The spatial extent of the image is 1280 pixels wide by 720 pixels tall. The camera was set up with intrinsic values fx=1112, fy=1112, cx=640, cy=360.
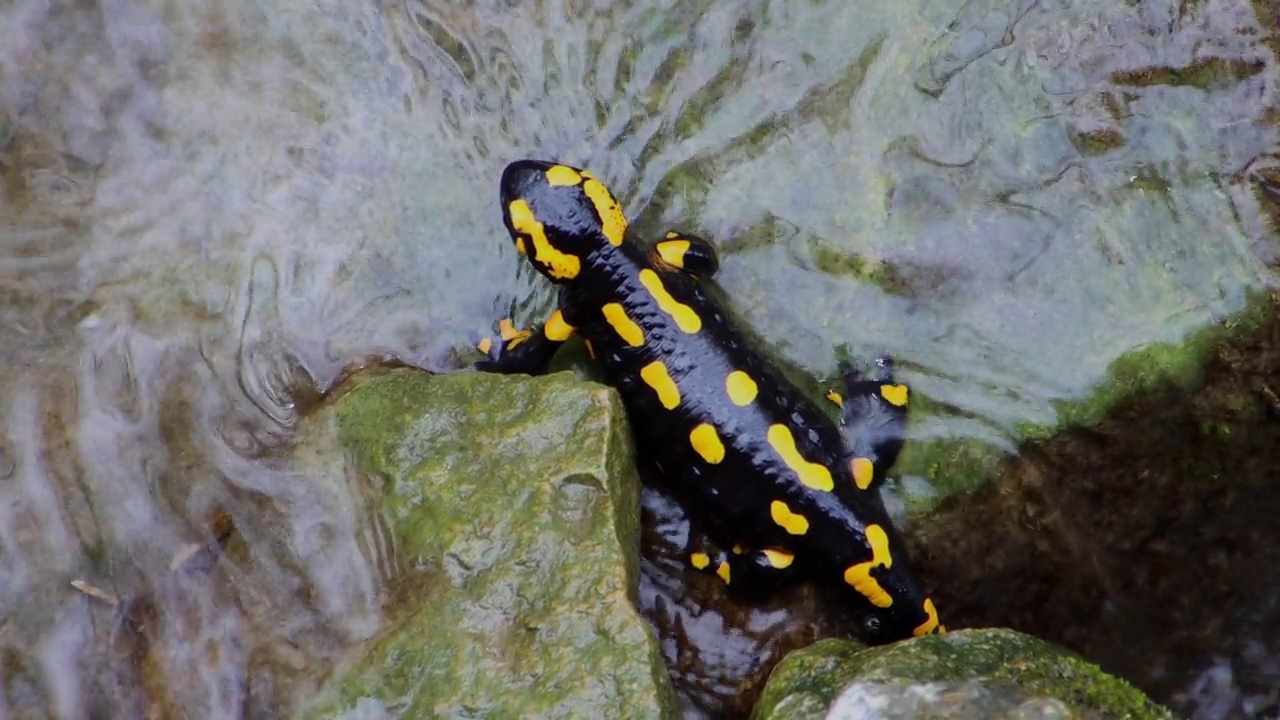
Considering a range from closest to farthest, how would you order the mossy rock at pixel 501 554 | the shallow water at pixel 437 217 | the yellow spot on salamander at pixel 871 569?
the mossy rock at pixel 501 554
the shallow water at pixel 437 217
the yellow spot on salamander at pixel 871 569

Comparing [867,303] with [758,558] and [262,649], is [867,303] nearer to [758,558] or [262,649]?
[758,558]

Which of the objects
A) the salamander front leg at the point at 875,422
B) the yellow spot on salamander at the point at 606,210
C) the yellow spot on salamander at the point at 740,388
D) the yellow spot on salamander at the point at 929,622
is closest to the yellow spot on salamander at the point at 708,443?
the yellow spot on salamander at the point at 740,388

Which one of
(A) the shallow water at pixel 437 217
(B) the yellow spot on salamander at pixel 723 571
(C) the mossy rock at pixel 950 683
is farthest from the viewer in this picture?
(B) the yellow spot on salamander at pixel 723 571

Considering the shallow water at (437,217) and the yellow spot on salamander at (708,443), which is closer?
the shallow water at (437,217)

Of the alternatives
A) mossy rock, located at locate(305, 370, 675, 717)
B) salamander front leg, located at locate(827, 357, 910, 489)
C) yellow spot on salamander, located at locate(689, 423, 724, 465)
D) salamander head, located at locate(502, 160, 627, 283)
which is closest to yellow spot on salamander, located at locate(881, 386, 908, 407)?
salamander front leg, located at locate(827, 357, 910, 489)

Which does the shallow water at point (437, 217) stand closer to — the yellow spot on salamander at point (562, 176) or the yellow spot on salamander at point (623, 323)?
the yellow spot on salamander at point (562, 176)

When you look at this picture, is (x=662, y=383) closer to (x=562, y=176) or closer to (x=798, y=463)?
(x=798, y=463)

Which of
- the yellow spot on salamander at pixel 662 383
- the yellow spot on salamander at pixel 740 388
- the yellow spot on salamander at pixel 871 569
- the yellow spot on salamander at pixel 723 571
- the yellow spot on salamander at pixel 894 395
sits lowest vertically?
the yellow spot on salamander at pixel 871 569
